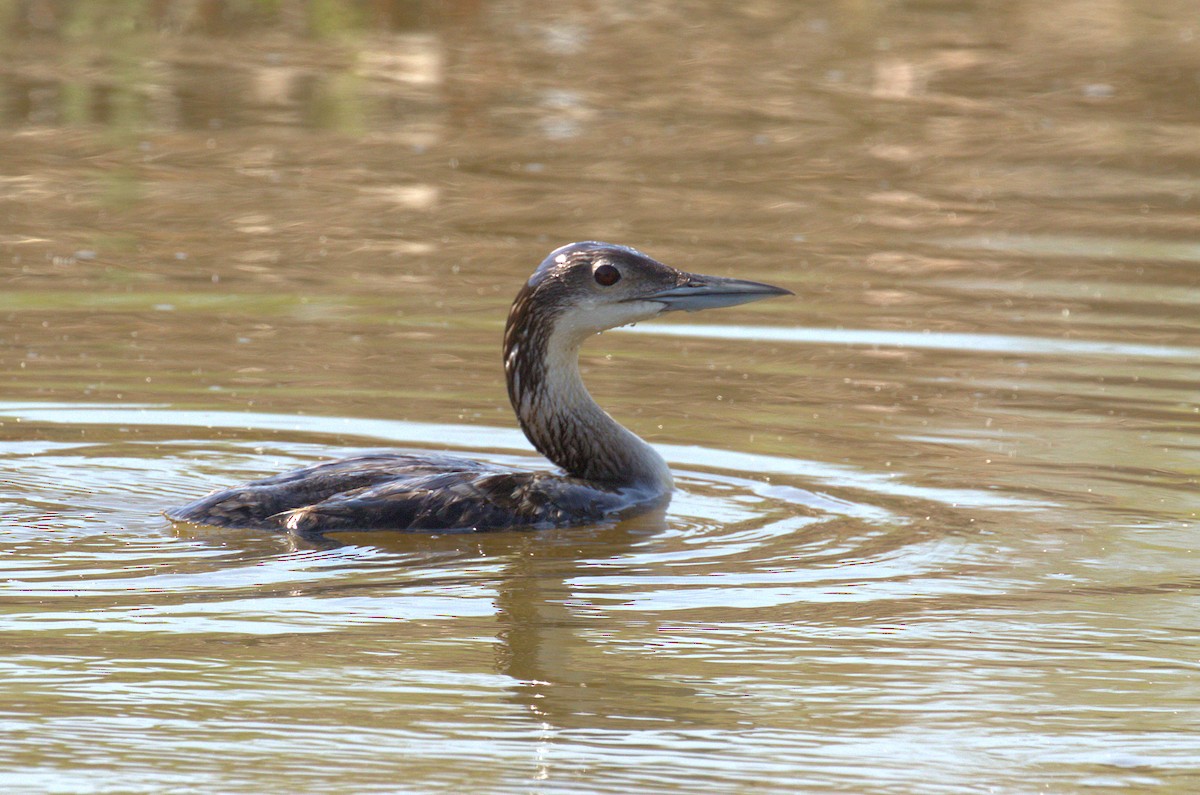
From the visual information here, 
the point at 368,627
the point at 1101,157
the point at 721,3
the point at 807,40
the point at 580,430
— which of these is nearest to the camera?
the point at 368,627

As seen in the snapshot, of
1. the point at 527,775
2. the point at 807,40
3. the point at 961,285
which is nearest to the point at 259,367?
the point at 961,285

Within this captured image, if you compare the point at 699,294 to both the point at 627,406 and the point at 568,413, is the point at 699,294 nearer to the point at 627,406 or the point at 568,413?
the point at 568,413

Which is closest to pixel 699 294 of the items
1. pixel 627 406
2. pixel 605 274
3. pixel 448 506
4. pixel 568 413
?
pixel 605 274

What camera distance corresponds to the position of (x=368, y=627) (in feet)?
20.8

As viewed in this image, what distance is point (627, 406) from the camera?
32.7 ft

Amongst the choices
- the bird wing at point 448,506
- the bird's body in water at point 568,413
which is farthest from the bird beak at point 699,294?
the bird wing at point 448,506

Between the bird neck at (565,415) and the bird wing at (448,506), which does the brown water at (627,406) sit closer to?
the bird wing at (448,506)

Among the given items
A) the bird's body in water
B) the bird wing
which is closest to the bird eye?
the bird's body in water

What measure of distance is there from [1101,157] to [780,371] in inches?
278

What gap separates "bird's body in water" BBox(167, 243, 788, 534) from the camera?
7.83 meters

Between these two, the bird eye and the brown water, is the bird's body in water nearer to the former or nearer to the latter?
the bird eye

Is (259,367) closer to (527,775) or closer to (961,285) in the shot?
(961,285)

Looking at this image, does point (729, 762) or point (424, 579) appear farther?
point (424, 579)

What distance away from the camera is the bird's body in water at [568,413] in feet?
25.7
